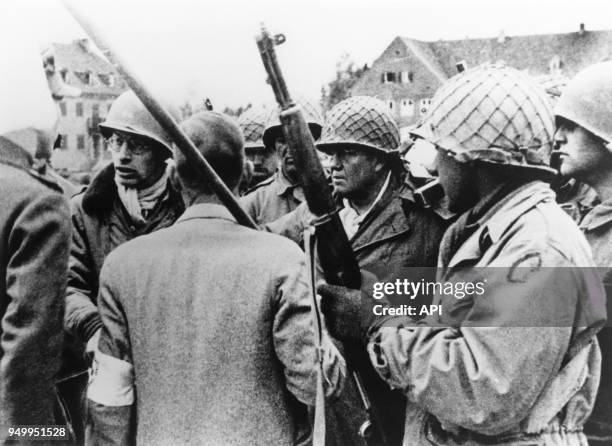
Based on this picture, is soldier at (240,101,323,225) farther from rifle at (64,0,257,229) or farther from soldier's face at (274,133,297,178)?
rifle at (64,0,257,229)

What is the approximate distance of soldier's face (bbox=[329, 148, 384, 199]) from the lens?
2973mm

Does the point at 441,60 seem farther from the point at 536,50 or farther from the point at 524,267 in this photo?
the point at 524,267

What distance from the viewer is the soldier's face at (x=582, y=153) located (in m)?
2.37

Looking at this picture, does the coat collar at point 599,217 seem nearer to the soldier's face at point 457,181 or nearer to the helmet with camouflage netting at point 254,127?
the soldier's face at point 457,181

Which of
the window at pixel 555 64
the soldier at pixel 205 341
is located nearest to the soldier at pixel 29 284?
the soldier at pixel 205 341

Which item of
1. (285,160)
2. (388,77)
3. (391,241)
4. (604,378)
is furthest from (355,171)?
(388,77)

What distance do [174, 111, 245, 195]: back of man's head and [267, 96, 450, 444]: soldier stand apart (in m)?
0.95

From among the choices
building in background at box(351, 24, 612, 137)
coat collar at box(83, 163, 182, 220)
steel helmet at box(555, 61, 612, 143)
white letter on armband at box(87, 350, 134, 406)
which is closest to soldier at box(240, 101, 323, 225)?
building in background at box(351, 24, 612, 137)

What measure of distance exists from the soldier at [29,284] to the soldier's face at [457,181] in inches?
46.6

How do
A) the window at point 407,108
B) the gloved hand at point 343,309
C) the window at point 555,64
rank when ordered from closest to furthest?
1. the gloved hand at point 343,309
2. the window at point 555,64
3. the window at point 407,108

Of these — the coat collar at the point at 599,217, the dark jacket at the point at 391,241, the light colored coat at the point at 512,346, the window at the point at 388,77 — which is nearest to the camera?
the light colored coat at the point at 512,346

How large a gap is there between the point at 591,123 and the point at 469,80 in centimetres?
75

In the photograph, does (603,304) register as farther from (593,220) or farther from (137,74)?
(137,74)

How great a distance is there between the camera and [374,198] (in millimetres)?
3020
